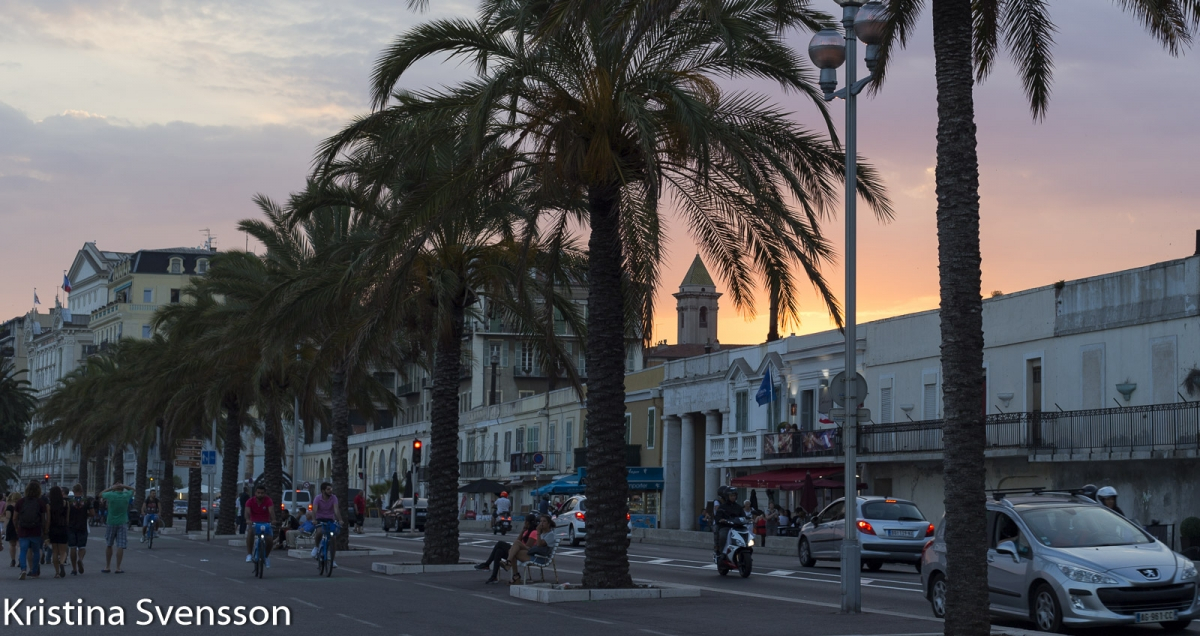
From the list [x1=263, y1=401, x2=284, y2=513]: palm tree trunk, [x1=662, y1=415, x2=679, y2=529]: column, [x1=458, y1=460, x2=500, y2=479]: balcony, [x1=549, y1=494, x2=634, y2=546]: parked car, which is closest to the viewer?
[x1=263, y1=401, x2=284, y2=513]: palm tree trunk

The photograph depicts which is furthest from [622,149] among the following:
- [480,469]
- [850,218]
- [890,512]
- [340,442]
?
[480,469]

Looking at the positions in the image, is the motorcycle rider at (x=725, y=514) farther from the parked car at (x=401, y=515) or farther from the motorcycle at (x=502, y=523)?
the parked car at (x=401, y=515)

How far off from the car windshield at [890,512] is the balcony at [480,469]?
59.4 metres

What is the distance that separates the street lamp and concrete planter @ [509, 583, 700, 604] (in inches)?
127

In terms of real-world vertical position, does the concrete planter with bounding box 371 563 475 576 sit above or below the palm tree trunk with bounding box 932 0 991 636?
below

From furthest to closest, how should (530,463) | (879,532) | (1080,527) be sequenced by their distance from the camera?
(530,463), (879,532), (1080,527)

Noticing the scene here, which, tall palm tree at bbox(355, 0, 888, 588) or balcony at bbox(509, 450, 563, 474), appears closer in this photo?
tall palm tree at bbox(355, 0, 888, 588)

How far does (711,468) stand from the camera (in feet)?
208

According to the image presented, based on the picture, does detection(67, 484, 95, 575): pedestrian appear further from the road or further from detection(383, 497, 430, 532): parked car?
Answer: detection(383, 497, 430, 532): parked car

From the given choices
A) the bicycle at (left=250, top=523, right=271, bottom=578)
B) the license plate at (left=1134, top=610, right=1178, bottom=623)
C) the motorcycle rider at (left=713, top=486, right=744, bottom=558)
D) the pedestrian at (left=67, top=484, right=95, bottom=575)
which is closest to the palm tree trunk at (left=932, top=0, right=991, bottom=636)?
the license plate at (left=1134, top=610, right=1178, bottom=623)

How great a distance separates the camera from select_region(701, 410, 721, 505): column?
208 feet

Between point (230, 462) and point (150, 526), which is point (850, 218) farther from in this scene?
point (230, 462)

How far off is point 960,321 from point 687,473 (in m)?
51.8

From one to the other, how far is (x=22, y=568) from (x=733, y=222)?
14749 mm
